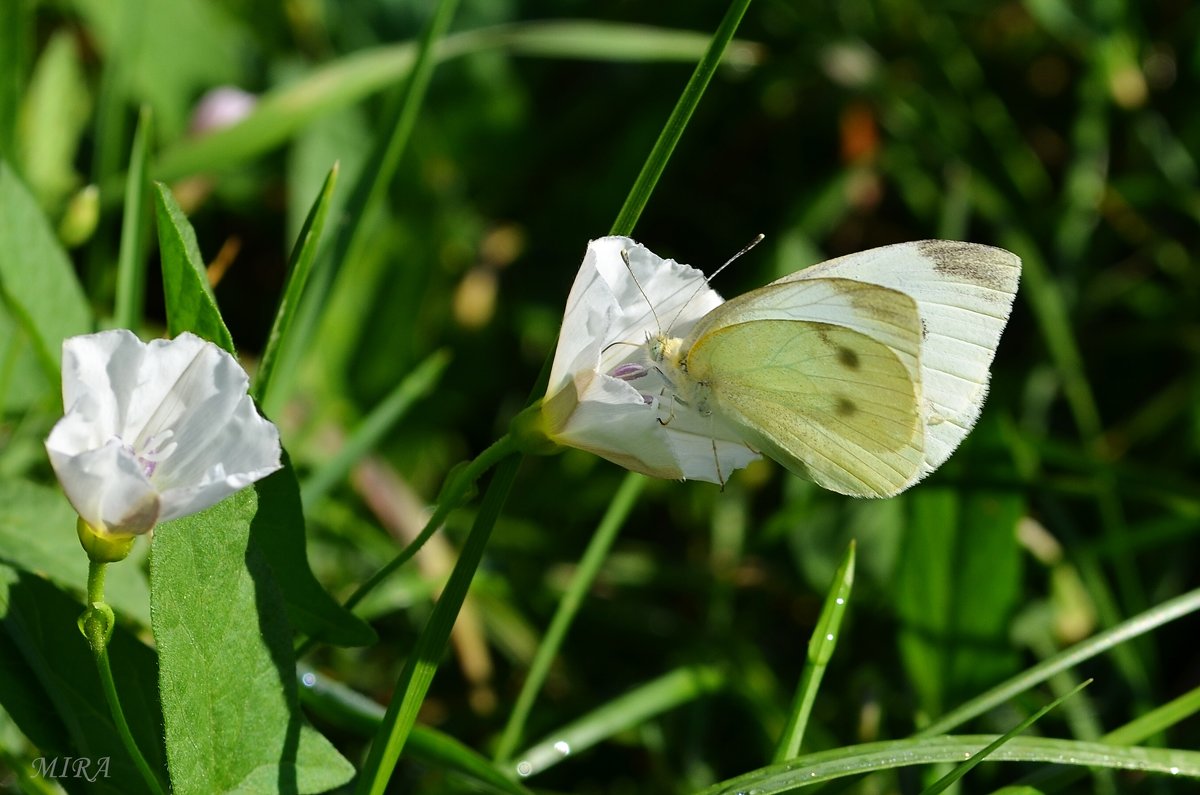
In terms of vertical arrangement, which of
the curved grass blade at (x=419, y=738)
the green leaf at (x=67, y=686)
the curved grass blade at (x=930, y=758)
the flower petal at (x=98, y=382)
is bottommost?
the curved grass blade at (x=419, y=738)

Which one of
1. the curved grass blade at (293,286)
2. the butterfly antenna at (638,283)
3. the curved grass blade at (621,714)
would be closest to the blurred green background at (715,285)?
the curved grass blade at (621,714)

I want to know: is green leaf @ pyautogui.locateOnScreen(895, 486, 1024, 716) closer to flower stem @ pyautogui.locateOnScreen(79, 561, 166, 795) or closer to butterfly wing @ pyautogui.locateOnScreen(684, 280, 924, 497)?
butterfly wing @ pyautogui.locateOnScreen(684, 280, 924, 497)

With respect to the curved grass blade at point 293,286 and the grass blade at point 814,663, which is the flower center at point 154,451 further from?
the grass blade at point 814,663

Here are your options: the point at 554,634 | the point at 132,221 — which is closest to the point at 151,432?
the point at 132,221

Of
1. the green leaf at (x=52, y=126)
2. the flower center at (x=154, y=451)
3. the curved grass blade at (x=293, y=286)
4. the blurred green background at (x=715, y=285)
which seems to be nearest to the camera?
the flower center at (x=154, y=451)

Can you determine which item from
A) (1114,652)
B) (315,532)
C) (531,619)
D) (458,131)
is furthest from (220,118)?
(1114,652)

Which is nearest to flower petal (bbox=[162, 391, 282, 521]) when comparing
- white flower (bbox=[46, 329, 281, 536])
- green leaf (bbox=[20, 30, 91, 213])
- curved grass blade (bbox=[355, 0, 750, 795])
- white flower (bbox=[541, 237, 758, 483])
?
white flower (bbox=[46, 329, 281, 536])

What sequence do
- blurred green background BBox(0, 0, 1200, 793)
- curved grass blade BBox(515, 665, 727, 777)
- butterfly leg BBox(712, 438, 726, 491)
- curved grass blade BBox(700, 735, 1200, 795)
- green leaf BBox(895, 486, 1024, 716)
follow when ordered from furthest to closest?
blurred green background BBox(0, 0, 1200, 793) → green leaf BBox(895, 486, 1024, 716) → curved grass blade BBox(515, 665, 727, 777) → butterfly leg BBox(712, 438, 726, 491) → curved grass blade BBox(700, 735, 1200, 795)
